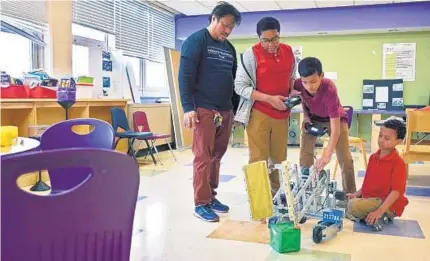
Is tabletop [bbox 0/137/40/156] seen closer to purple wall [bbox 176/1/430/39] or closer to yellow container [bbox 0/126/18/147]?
yellow container [bbox 0/126/18/147]

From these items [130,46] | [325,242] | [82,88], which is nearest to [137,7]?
[130,46]

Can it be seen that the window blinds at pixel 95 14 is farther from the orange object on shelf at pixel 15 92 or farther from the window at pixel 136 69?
the orange object on shelf at pixel 15 92

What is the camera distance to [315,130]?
3.00m

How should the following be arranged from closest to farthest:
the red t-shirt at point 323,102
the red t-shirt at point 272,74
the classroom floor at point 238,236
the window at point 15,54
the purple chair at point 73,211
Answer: the purple chair at point 73,211, the classroom floor at point 238,236, the red t-shirt at point 323,102, the red t-shirt at point 272,74, the window at point 15,54

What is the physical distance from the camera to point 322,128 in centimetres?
301

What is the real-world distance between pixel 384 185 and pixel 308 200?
530 mm

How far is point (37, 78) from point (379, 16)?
5.11m

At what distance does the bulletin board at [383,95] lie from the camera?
22.6 feet

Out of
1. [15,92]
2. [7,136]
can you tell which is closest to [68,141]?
[7,136]

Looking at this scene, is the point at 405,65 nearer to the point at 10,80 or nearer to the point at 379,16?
the point at 379,16

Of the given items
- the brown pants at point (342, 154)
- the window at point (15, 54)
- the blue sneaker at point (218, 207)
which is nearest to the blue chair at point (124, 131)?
the window at point (15, 54)

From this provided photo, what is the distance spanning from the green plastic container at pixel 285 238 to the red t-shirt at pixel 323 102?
2.70ft

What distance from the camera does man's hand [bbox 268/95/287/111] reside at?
2771 mm

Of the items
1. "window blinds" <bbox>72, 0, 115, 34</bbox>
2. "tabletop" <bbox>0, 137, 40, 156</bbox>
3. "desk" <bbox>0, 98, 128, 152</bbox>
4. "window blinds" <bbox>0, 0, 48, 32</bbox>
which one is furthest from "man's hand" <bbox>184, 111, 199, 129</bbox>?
"window blinds" <bbox>72, 0, 115, 34</bbox>
